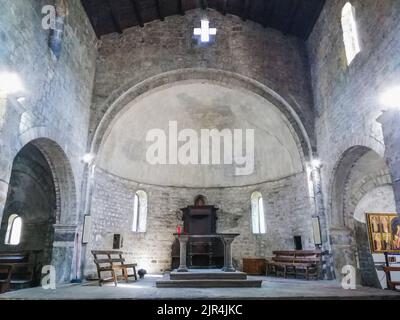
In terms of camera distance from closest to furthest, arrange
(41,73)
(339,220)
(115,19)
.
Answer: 1. (41,73)
2. (339,220)
3. (115,19)

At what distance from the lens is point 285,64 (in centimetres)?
1250

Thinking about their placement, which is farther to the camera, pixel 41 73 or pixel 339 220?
pixel 339 220

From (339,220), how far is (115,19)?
10908 mm

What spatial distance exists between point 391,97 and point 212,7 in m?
8.95

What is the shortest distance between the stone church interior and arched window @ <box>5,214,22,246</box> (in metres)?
0.05

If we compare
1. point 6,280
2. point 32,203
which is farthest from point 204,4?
point 6,280

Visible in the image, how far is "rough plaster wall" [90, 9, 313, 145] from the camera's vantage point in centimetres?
1191

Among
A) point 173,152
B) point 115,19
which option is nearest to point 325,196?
point 173,152

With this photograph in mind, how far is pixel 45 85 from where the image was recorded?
8.06m

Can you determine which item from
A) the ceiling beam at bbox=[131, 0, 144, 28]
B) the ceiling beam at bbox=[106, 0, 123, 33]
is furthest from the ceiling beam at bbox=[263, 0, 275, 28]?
the ceiling beam at bbox=[106, 0, 123, 33]

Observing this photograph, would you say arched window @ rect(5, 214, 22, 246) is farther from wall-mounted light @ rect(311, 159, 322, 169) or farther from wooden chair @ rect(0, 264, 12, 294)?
wall-mounted light @ rect(311, 159, 322, 169)

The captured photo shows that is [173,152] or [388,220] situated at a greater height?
[173,152]

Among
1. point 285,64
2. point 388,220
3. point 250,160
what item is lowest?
point 388,220
